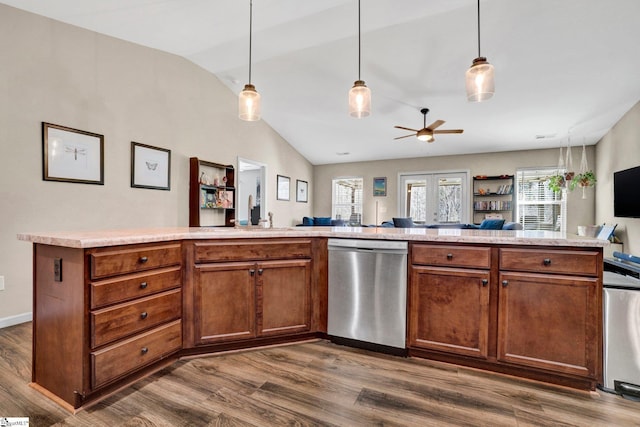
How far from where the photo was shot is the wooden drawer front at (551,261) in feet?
5.61

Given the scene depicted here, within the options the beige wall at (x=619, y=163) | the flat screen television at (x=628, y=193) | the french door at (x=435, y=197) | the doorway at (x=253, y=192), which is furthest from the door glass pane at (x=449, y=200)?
the doorway at (x=253, y=192)

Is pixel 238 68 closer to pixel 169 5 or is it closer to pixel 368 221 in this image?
pixel 169 5

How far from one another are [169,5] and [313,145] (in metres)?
4.66

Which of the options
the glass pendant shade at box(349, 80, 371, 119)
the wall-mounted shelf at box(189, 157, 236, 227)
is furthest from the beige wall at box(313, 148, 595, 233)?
the glass pendant shade at box(349, 80, 371, 119)

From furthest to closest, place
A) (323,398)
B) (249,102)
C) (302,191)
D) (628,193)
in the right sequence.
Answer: (302,191)
(628,193)
(249,102)
(323,398)

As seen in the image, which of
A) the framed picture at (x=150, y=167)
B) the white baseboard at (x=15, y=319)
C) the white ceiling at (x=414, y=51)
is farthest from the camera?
the framed picture at (x=150, y=167)

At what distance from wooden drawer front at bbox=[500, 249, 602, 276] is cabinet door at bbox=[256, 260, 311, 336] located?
1.33m

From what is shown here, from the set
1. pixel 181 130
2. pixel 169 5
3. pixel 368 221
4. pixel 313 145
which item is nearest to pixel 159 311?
pixel 169 5

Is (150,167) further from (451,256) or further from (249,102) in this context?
(451,256)

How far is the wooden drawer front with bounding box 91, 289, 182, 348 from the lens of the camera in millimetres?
1545

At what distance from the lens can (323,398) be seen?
1646mm

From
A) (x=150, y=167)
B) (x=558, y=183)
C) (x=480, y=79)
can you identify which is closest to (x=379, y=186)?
(x=558, y=183)

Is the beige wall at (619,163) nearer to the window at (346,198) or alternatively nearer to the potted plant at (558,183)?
the potted plant at (558,183)

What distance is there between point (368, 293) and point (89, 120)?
3.45m
